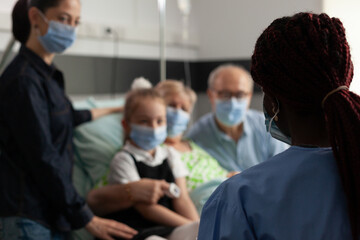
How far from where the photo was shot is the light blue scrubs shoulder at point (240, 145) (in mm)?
2568

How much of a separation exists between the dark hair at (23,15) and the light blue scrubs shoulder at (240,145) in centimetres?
108

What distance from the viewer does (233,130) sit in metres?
2.65

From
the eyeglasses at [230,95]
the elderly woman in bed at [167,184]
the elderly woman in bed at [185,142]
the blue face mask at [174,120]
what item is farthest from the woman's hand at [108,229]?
the eyeglasses at [230,95]

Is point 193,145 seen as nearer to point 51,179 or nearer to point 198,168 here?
point 198,168

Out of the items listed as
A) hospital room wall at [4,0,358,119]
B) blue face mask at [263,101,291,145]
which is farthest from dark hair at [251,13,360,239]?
hospital room wall at [4,0,358,119]

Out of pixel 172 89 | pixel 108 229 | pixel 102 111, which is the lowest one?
pixel 108 229

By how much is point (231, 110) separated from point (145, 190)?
0.77 m

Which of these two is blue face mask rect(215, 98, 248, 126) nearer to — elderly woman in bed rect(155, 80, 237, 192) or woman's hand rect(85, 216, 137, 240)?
elderly woman in bed rect(155, 80, 237, 192)

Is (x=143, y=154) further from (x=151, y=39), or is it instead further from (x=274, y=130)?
(x=151, y=39)

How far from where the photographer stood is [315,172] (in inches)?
36.1

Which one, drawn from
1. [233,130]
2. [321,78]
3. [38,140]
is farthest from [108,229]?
[321,78]

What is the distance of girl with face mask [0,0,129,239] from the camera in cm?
179

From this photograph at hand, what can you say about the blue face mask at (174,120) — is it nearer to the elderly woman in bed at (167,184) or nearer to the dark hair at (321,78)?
the elderly woman in bed at (167,184)

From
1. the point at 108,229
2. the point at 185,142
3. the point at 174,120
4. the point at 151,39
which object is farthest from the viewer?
the point at 151,39
